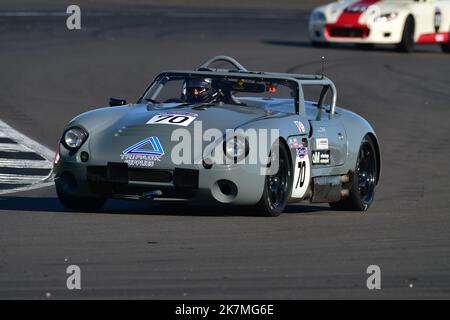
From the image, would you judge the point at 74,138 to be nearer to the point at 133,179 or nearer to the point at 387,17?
the point at 133,179

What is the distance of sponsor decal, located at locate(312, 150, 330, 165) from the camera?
1004 cm

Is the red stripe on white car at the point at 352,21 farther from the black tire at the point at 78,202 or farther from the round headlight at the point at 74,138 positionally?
the round headlight at the point at 74,138

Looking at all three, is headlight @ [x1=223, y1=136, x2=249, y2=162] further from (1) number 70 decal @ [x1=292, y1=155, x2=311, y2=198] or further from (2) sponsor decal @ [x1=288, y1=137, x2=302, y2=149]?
(1) number 70 decal @ [x1=292, y1=155, x2=311, y2=198]

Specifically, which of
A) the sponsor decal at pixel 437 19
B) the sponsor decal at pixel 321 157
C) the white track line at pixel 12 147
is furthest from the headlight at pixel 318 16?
the sponsor decal at pixel 321 157

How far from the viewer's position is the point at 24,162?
12797 millimetres

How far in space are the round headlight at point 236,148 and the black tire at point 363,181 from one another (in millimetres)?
1819

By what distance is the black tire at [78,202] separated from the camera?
31.2 feet

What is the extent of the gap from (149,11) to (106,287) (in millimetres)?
23999
